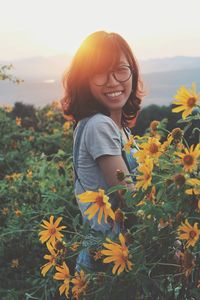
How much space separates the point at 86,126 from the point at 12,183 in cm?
226

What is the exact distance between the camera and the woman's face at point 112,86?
2156 mm

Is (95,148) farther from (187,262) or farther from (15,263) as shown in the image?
(15,263)

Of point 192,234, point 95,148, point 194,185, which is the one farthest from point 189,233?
point 95,148

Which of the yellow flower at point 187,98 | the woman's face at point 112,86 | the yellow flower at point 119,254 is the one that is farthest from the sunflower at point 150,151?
the woman's face at point 112,86

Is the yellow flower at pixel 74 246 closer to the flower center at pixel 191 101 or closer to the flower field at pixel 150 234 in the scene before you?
the flower field at pixel 150 234

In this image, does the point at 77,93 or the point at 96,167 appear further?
the point at 77,93

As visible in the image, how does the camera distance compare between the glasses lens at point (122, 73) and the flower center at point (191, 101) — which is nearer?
the flower center at point (191, 101)

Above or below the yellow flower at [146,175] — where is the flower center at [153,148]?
above

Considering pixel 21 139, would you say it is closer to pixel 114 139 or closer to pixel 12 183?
pixel 12 183

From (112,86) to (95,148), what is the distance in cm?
28

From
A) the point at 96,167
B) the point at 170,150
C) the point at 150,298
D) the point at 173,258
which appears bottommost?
the point at 150,298

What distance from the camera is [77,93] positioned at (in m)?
2.23

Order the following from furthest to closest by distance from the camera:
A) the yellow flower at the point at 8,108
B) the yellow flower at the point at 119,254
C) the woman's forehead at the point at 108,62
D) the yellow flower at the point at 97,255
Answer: the yellow flower at the point at 8,108 → the woman's forehead at the point at 108,62 → the yellow flower at the point at 97,255 → the yellow flower at the point at 119,254

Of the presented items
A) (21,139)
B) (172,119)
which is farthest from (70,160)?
(172,119)
